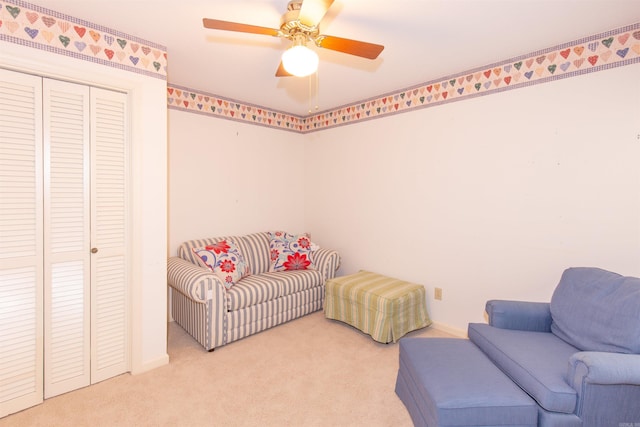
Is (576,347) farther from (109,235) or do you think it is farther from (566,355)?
(109,235)

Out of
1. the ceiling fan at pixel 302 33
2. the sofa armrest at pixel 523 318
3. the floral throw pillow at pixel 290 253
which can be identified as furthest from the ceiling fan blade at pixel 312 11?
the floral throw pillow at pixel 290 253

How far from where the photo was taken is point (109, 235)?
7.55ft

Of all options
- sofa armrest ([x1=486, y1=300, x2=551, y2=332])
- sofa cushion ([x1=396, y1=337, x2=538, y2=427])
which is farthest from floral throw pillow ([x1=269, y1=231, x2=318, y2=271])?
sofa armrest ([x1=486, y1=300, x2=551, y2=332])

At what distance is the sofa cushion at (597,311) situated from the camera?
171cm

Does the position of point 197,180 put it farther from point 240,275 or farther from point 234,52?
point 234,52

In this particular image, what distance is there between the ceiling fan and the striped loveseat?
1.88m

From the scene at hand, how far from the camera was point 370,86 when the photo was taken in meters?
3.29

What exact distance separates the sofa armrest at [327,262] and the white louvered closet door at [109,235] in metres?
1.99

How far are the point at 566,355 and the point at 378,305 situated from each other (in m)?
1.37

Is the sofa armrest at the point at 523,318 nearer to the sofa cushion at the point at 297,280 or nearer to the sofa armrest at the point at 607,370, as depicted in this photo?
the sofa armrest at the point at 607,370

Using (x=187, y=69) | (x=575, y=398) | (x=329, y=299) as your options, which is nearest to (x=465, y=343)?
(x=575, y=398)

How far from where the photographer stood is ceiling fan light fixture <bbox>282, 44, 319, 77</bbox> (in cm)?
160

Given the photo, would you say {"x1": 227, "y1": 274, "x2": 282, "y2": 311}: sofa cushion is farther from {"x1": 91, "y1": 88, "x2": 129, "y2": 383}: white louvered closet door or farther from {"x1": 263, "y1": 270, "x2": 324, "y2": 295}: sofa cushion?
{"x1": 91, "y1": 88, "x2": 129, "y2": 383}: white louvered closet door

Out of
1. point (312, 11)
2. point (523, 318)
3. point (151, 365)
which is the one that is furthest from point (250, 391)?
point (312, 11)
